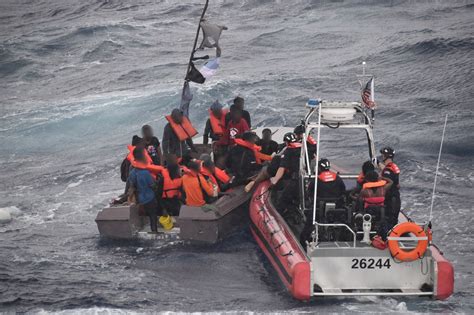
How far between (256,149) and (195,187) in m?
1.67

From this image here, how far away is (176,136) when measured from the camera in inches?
627

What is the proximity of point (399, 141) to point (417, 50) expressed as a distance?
711 cm

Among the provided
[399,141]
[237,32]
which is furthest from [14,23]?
[399,141]

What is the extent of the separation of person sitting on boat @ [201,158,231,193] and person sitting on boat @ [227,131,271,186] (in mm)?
153

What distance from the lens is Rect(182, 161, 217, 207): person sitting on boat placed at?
46.5ft

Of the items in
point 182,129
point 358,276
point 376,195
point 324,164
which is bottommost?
point 358,276

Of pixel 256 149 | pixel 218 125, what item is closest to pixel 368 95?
pixel 256 149

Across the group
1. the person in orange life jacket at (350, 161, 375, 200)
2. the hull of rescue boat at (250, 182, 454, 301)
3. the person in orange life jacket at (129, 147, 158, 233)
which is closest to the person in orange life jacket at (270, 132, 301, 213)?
the person in orange life jacket at (350, 161, 375, 200)

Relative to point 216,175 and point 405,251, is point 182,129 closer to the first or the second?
point 216,175

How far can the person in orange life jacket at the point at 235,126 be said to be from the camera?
16109 mm

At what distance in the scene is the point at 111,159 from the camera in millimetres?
21188

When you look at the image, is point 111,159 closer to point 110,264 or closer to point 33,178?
point 33,178

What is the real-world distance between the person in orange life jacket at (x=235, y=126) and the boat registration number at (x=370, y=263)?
4956mm

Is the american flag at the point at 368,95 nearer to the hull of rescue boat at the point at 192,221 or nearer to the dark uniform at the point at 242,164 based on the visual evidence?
the dark uniform at the point at 242,164
